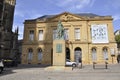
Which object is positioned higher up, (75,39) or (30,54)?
(75,39)

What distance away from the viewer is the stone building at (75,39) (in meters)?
39.1

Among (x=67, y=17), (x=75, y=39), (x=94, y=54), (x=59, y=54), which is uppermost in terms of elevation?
(x=67, y=17)

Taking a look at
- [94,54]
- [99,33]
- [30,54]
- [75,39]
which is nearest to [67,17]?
[75,39]

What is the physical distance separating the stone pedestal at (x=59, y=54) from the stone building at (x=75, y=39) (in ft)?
61.5

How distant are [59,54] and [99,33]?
2141cm

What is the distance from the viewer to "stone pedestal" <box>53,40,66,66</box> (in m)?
20.8

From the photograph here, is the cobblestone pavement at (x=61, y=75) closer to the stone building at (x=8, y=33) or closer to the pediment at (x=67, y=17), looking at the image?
the pediment at (x=67, y=17)

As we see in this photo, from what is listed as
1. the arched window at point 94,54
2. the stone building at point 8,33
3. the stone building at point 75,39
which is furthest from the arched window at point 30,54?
the arched window at point 94,54

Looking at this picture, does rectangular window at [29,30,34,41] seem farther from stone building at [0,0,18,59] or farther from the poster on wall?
the poster on wall

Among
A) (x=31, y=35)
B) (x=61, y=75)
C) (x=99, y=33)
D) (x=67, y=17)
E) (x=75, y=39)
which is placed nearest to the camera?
(x=61, y=75)

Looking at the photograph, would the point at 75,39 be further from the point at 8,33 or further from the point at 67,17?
the point at 8,33

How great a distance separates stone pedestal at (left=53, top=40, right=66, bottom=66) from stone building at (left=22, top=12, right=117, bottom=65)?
18.8 meters

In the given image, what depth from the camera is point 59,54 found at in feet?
68.9

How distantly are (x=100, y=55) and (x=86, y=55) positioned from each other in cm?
299
